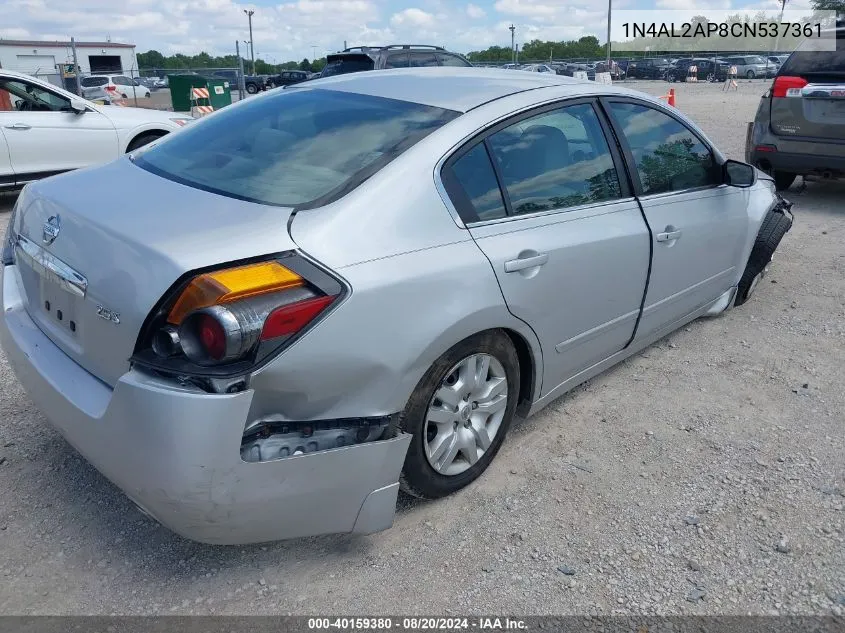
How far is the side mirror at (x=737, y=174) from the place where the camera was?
395 centimetres

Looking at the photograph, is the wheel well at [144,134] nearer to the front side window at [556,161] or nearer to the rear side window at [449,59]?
the front side window at [556,161]

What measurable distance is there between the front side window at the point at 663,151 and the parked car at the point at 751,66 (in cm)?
4175

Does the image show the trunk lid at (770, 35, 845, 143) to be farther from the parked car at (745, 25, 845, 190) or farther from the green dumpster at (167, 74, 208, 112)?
the green dumpster at (167, 74, 208, 112)

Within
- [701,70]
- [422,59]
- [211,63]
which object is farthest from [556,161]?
[211,63]

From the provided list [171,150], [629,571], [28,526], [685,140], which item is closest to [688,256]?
[685,140]

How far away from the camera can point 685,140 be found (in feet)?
12.7

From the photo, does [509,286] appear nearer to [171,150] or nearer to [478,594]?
[478,594]

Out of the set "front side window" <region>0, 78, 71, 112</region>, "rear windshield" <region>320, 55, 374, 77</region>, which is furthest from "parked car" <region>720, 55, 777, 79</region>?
"front side window" <region>0, 78, 71, 112</region>

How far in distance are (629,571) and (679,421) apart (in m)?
1.15

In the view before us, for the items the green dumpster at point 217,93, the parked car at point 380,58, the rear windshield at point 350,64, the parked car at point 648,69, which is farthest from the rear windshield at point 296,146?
the parked car at point 648,69

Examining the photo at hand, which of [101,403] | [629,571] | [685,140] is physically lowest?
[629,571]

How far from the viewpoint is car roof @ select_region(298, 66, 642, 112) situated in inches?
115

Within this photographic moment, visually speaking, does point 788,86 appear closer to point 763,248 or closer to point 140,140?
point 763,248

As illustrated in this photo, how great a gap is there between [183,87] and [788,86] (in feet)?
52.7
